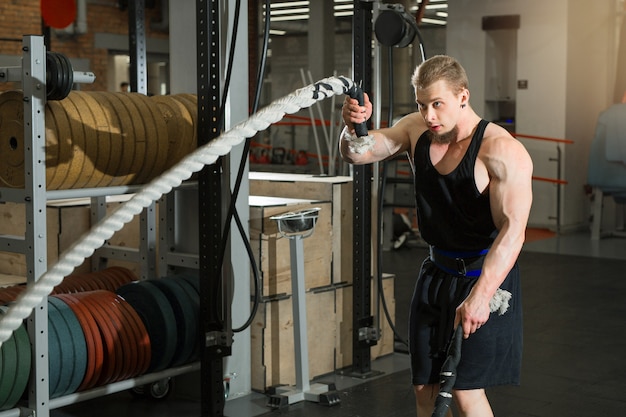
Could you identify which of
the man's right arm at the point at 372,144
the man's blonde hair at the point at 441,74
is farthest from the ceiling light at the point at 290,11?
the man's blonde hair at the point at 441,74

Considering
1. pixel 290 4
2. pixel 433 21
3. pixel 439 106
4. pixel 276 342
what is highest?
pixel 290 4

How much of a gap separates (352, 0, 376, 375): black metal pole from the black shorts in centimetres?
160

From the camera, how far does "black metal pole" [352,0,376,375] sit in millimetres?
4504

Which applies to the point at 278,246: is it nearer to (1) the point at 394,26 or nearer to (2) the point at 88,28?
(1) the point at 394,26

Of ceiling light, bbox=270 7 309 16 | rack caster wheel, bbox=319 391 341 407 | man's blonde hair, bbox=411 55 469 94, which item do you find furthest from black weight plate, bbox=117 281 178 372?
ceiling light, bbox=270 7 309 16

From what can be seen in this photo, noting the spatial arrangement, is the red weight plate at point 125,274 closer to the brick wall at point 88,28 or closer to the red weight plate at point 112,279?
the red weight plate at point 112,279

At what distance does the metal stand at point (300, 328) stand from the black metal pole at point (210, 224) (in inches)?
→ 13.7

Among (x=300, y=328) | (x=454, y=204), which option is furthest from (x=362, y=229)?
(x=454, y=204)

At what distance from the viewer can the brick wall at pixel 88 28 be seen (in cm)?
1264

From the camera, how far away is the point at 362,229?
462cm

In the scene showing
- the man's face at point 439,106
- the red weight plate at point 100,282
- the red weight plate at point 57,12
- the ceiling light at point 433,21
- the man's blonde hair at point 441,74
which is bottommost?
the red weight plate at point 100,282

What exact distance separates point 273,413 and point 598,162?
7161 mm

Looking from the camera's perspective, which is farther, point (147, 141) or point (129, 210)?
point (147, 141)

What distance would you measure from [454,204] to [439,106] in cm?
32
